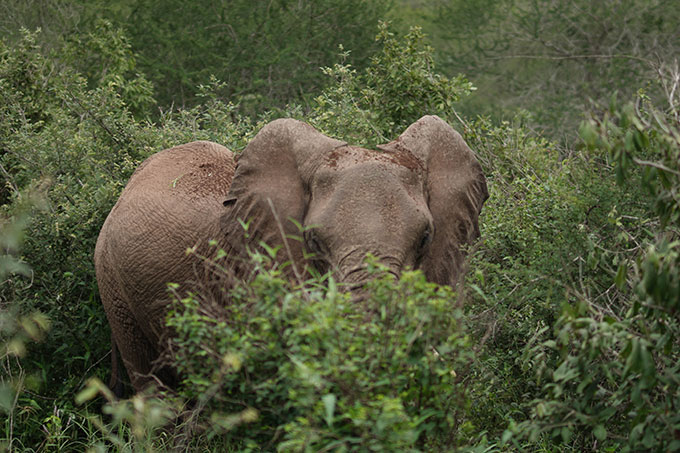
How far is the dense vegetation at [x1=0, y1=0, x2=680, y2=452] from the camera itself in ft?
14.1

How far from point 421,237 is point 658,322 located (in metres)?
1.37

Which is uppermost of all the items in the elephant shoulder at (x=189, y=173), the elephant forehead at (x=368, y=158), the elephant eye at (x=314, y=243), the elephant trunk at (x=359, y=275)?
the elephant forehead at (x=368, y=158)

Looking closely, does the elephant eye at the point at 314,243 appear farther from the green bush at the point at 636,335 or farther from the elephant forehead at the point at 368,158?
the green bush at the point at 636,335

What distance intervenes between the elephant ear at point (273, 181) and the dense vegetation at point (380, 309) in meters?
0.51

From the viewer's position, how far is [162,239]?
663 cm

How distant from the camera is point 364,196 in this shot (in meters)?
5.43

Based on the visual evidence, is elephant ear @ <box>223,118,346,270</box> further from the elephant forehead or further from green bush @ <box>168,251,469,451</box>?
green bush @ <box>168,251,469,451</box>

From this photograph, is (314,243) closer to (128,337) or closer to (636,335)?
(636,335)

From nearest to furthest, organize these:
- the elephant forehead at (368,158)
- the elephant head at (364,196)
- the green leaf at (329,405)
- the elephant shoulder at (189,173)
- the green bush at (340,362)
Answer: the green leaf at (329,405) < the green bush at (340,362) < the elephant head at (364,196) < the elephant forehead at (368,158) < the elephant shoulder at (189,173)

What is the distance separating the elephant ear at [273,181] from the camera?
5895mm

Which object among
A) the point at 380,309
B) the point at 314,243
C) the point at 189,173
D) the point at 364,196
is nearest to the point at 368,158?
the point at 364,196

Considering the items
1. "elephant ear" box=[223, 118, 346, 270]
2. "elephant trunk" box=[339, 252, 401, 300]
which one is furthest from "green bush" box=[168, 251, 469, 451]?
"elephant ear" box=[223, 118, 346, 270]

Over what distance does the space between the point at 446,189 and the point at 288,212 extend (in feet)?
2.63

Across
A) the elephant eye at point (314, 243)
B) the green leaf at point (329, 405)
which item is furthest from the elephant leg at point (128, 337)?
the green leaf at point (329, 405)
